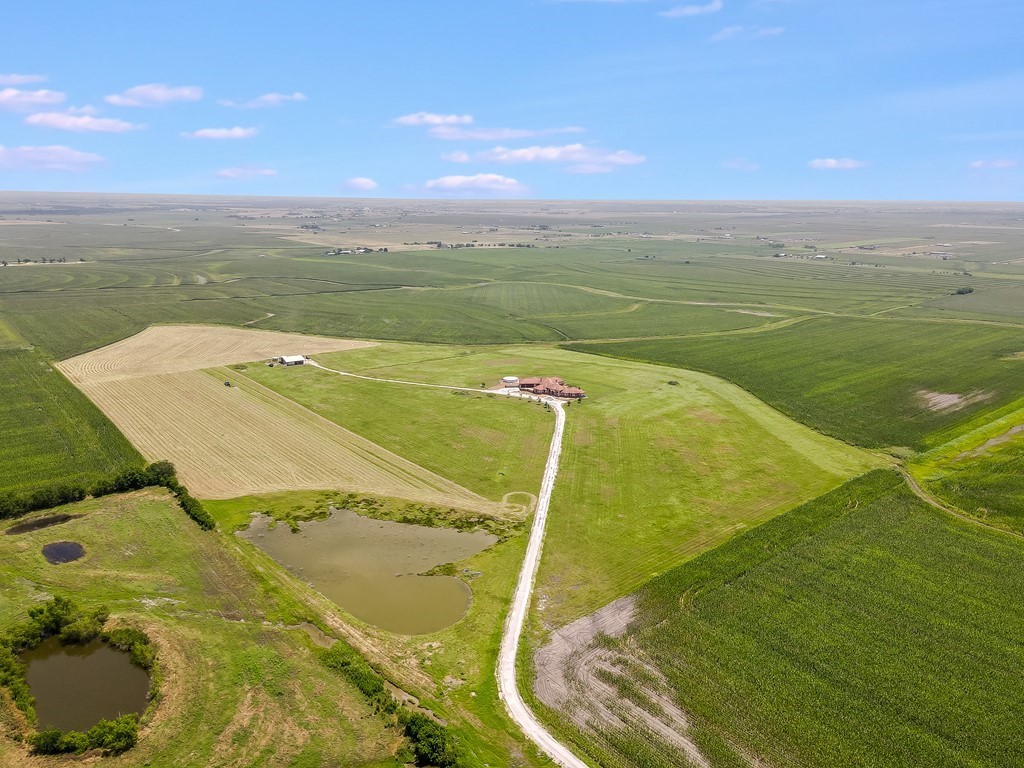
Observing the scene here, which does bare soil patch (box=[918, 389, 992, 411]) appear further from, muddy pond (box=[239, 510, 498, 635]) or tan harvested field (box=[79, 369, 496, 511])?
muddy pond (box=[239, 510, 498, 635])

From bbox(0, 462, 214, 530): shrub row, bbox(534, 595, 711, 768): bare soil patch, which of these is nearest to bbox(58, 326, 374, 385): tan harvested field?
bbox(0, 462, 214, 530): shrub row

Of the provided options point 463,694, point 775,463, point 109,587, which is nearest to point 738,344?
point 775,463

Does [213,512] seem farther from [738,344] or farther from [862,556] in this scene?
[738,344]

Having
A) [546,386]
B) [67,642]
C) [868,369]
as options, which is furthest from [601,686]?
[868,369]

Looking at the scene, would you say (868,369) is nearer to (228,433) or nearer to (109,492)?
(228,433)

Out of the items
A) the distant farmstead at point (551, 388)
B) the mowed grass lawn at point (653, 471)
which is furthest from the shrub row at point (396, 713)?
the distant farmstead at point (551, 388)

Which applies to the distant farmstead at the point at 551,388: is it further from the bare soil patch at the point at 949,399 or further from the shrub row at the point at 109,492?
the bare soil patch at the point at 949,399
